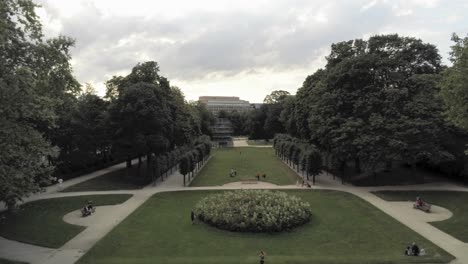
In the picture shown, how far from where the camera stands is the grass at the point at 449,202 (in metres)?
28.1

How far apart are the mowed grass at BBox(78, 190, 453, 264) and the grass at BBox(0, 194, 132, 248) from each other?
3572 millimetres

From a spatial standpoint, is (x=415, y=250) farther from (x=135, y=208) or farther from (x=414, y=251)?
(x=135, y=208)

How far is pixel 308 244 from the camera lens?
25.7 m

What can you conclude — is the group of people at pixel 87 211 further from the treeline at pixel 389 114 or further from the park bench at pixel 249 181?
the treeline at pixel 389 114

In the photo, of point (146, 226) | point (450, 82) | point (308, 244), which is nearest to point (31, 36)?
point (146, 226)

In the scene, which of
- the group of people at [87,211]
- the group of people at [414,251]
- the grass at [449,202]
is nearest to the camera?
the group of people at [414,251]

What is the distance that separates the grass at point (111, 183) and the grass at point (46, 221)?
4946 millimetres

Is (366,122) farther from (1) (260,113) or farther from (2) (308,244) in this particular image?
(1) (260,113)

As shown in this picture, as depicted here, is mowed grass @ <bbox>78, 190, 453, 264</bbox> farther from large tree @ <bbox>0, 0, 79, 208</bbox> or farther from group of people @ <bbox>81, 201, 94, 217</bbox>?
large tree @ <bbox>0, 0, 79, 208</bbox>

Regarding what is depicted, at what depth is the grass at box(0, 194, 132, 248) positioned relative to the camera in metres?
27.2

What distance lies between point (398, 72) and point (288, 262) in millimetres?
35961

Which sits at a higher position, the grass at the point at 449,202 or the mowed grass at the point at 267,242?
the grass at the point at 449,202

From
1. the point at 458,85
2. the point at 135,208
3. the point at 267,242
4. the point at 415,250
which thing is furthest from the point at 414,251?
the point at 135,208

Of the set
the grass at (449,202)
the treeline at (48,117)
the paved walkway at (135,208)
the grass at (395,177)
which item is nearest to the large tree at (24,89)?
the treeline at (48,117)
